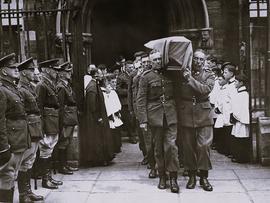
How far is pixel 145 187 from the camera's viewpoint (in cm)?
817

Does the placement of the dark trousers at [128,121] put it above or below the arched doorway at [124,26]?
below

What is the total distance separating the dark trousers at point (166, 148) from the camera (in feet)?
25.9

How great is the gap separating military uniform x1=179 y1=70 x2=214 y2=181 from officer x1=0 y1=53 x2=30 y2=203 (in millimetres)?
2426

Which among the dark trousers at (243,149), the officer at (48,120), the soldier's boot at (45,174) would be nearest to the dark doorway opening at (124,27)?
the dark trousers at (243,149)

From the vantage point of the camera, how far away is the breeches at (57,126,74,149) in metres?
9.17

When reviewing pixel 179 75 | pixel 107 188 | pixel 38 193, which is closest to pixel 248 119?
pixel 179 75

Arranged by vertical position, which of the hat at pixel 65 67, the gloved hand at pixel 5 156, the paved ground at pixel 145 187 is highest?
the hat at pixel 65 67

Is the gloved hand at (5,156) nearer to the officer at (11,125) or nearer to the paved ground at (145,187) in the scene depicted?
the officer at (11,125)

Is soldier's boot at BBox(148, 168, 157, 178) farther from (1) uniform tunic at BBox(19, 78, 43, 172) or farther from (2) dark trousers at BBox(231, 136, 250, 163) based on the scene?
(1) uniform tunic at BBox(19, 78, 43, 172)

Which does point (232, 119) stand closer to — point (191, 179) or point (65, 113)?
point (191, 179)

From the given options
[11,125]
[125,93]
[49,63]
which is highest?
[49,63]

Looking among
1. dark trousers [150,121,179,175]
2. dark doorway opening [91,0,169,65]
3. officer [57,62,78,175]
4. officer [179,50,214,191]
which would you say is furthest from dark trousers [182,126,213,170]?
dark doorway opening [91,0,169,65]

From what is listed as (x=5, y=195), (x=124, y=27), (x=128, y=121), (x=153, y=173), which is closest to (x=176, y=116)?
(x=153, y=173)

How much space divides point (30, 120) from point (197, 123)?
7.70ft
